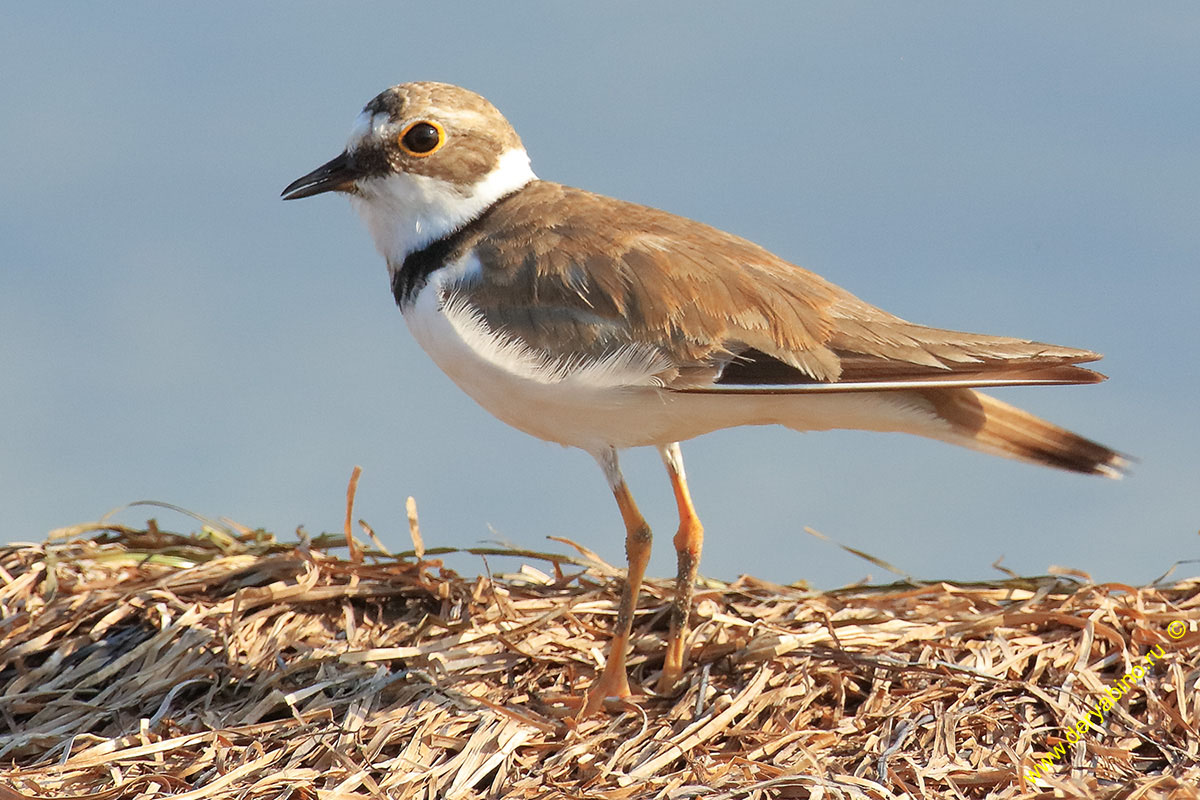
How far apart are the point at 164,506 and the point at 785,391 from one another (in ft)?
8.32

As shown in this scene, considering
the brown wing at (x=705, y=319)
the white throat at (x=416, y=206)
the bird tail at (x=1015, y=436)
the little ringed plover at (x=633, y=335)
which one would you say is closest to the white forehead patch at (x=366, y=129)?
the little ringed plover at (x=633, y=335)

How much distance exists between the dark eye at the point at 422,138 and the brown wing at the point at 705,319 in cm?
39

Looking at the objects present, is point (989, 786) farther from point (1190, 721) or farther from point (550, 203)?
point (550, 203)

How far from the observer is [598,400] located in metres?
3.86

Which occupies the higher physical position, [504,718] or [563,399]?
[563,399]

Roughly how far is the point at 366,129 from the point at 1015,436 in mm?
2307

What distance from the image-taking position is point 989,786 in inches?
134

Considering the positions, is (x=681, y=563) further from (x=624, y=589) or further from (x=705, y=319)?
(x=705, y=319)

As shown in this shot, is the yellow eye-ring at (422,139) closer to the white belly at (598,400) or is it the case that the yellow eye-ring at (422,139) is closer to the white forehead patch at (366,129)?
the white forehead patch at (366,129)

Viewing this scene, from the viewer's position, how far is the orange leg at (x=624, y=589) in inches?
158

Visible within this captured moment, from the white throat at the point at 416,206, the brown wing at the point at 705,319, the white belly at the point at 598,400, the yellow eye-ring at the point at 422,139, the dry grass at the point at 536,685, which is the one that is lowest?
the dry grass at the point at 536,685

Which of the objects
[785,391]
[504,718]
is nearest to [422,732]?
[504,718]

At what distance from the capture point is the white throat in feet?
14.2

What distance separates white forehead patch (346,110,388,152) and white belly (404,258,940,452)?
21.7 inches
